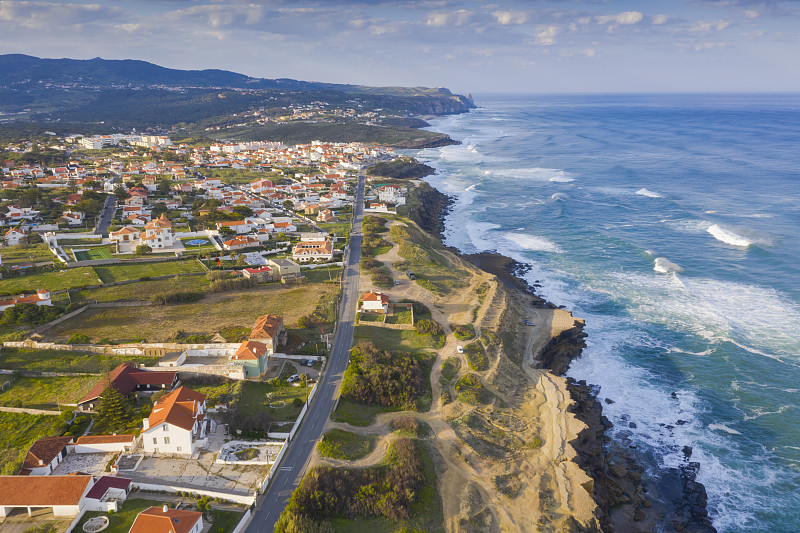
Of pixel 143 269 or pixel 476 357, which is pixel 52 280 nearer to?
pixel 143 269

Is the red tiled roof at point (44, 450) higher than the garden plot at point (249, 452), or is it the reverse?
the red tiled roof at point (44, 450)

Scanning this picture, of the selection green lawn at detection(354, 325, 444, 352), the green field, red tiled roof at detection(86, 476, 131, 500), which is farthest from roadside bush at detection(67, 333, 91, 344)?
the green field

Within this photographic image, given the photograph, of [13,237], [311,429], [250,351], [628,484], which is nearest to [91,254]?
[13,237]

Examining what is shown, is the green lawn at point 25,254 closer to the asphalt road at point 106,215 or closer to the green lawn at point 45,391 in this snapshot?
the asphalt road at point 106,215

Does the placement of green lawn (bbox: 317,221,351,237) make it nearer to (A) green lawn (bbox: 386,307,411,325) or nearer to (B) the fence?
(A) green lawn (bbox: 386,307,411,325)

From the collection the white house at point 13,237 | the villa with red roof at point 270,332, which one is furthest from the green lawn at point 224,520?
the white house at point 13,237

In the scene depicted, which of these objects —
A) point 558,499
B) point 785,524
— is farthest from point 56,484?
point 785,524
